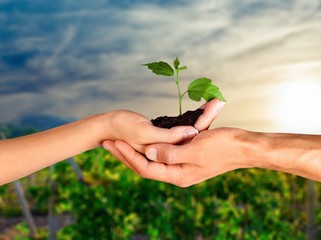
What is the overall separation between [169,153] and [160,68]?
395mm

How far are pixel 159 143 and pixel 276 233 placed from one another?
243 centimetres

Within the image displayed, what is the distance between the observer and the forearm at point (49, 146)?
7.69ft

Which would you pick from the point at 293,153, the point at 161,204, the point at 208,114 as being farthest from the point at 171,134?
the point at 161,204

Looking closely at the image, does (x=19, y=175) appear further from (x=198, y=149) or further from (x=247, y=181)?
(x=247, y=181)

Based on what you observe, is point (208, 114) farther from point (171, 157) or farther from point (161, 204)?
point (161, 204)

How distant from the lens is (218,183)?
4.28 meters

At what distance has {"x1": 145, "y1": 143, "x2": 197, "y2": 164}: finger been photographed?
2184 mm

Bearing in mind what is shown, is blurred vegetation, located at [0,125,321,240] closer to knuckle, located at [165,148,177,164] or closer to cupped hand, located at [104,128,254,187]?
cupped hand, located at [104,128,254,187]

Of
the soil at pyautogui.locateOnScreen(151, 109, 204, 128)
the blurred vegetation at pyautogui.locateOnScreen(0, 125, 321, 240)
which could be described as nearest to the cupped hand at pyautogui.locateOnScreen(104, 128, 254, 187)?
the soil at pyautogui.locateOnScreen(151, 109, 204, 128)

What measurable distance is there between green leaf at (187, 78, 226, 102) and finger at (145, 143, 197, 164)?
25cm

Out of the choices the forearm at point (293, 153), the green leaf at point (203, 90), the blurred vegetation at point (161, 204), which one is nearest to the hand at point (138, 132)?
the green leaf at point (203, 90)

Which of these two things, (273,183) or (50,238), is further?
(50,238)

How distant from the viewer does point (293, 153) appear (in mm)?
2102

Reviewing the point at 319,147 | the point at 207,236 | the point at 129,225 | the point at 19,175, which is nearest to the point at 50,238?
the point at 129,225
